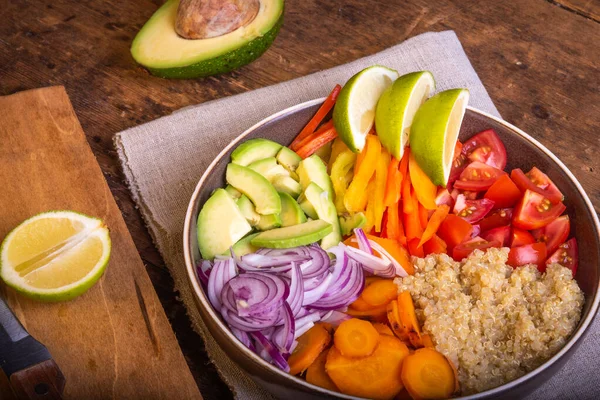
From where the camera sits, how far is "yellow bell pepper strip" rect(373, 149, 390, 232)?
1684 mm

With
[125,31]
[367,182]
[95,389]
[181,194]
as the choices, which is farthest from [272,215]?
[125,31]

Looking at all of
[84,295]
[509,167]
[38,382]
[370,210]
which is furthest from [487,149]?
[38,382]

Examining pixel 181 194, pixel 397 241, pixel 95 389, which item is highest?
pixel 397 241

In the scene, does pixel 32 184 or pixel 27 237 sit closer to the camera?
pixel 27 237

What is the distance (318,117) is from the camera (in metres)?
1.84

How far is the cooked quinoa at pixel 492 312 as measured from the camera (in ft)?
4.67

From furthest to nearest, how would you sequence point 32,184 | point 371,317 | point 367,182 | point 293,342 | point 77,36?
point 77,36, point 32,184, point 367,182, point 371,317, point 293,342

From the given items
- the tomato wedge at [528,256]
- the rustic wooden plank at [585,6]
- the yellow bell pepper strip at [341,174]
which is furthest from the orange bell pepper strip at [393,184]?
the rustic wooden plank at [585,6]

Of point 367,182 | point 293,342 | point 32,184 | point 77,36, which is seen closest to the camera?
point 293,342

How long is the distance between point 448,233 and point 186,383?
2.48ft

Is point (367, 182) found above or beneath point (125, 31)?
above

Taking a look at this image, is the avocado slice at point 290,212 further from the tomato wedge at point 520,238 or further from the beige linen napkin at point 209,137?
the tomato wedge at point 520,238

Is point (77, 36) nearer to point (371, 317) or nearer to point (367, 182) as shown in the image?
point (367, 182)

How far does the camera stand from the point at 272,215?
1640 mm
